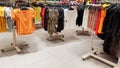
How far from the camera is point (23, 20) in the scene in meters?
3.13

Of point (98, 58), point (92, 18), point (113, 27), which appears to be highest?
point (92, 18)

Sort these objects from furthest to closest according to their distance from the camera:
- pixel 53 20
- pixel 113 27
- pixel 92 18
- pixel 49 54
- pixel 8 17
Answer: pixel 53 20 < pixel 49 54 < pixel 8 17 < pixel 92 18 < pixel 113 27

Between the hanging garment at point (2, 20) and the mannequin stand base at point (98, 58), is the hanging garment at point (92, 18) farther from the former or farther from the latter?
the hanging garment at point (2, 20)

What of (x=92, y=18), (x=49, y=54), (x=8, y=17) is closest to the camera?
(x=92, y=18)

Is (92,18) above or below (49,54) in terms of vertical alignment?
above

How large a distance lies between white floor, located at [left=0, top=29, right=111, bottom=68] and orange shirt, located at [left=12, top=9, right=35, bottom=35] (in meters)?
0.64

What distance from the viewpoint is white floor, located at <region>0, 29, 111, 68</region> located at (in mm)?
2987

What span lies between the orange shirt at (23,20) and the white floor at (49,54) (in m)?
0.64

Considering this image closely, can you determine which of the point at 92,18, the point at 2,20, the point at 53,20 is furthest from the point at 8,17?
the point at 92,18

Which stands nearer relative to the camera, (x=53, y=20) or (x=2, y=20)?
(x=2, y=20)

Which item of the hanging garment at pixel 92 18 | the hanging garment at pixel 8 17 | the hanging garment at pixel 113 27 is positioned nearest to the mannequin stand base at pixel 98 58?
the hanging garment at pixel 113 27

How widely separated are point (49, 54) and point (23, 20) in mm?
1056

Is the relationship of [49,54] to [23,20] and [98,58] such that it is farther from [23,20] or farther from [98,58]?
[98,58]

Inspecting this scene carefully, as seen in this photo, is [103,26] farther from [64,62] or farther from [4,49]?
[4,49]
